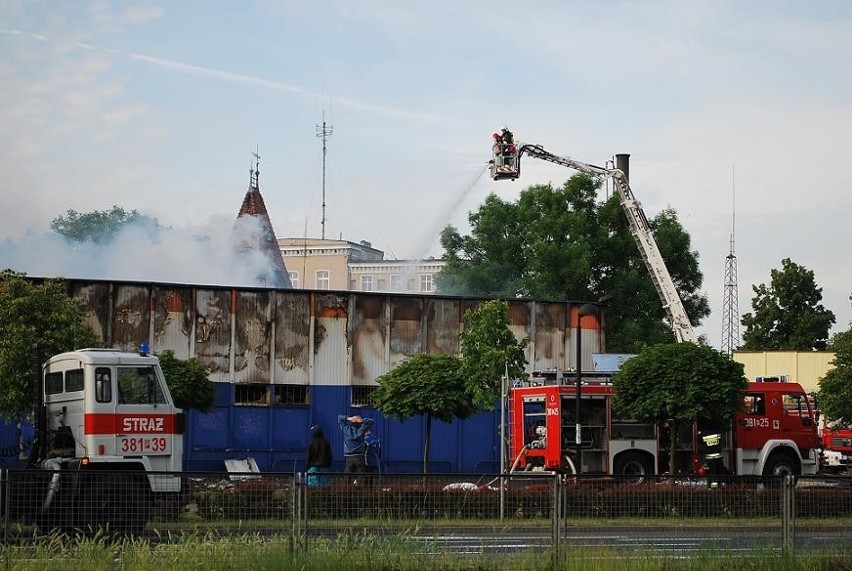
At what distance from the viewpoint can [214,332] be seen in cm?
3678

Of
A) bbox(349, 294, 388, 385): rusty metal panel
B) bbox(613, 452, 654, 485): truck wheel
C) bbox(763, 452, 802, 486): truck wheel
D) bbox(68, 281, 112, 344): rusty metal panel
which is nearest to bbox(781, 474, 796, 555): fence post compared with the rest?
bbox(613, 452, 654, 485): truck wheel

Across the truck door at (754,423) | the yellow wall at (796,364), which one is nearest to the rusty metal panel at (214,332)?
the truck door at (754,423)

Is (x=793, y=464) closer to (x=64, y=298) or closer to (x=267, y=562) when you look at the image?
(x=64, y=298)

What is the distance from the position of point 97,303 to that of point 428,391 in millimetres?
10002

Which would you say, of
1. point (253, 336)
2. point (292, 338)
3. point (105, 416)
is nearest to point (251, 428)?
point (253, 336)

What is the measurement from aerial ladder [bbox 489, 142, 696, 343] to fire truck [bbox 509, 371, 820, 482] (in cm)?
890

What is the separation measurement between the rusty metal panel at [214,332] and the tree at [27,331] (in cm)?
851

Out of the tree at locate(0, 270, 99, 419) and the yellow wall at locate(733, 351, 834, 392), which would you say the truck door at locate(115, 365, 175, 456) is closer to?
the tree at locate(0, 270, 99, 419)

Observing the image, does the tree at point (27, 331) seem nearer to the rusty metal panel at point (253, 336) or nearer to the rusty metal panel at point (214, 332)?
the rusty metal panel at point (214, 332)

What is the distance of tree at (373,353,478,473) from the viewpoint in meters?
31.6

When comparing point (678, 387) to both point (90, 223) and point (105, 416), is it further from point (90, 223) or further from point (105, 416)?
point (90, 223)

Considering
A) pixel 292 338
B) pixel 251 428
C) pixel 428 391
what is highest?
pixel 292 338

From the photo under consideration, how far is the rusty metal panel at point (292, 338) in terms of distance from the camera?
1475 inches

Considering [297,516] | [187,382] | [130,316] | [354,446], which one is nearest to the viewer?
[297,516]
